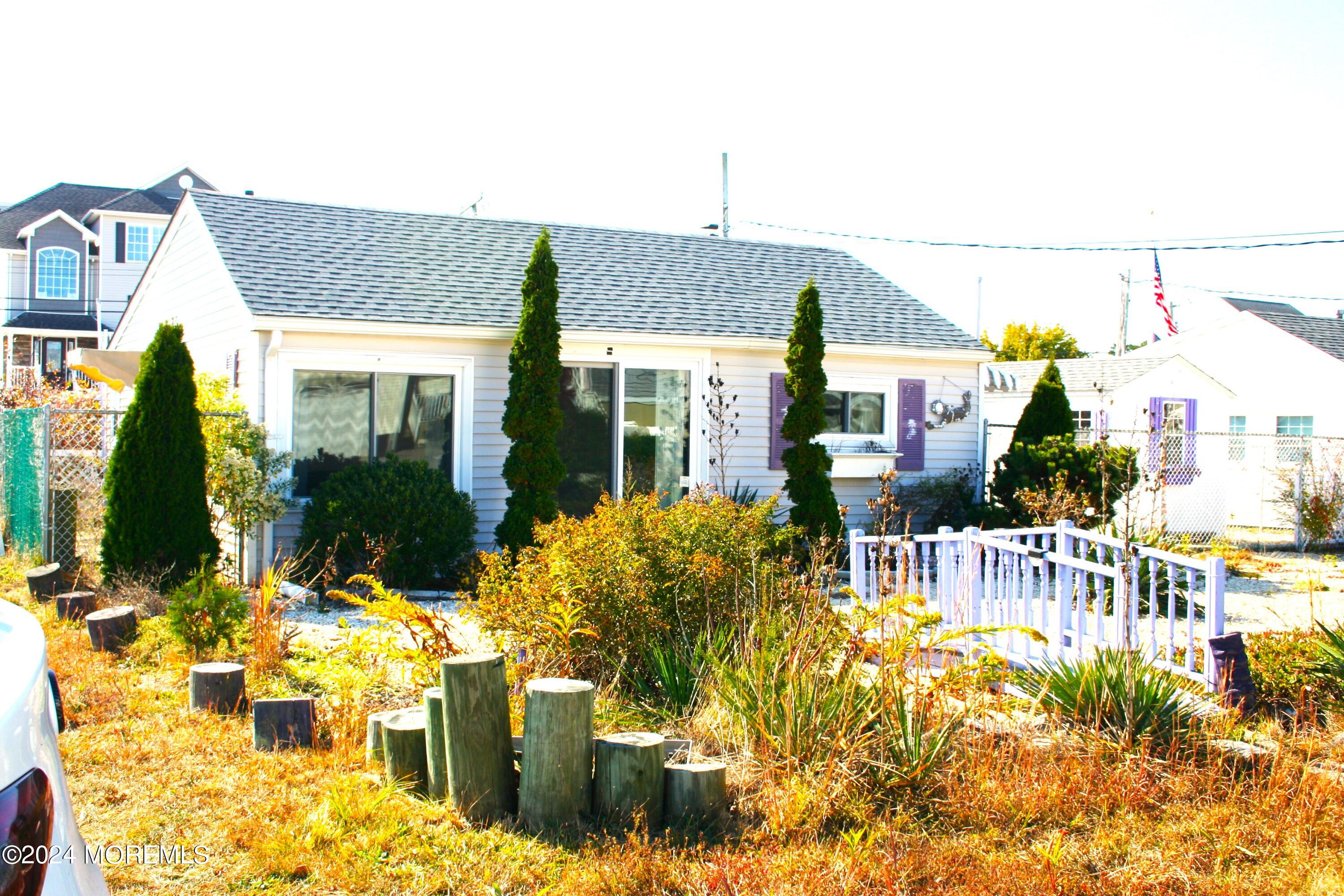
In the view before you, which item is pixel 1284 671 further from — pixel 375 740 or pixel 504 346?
pixel 504 346

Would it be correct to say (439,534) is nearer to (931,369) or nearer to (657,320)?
(657,320)

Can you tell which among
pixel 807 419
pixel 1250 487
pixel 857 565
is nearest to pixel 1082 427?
pixel 1250 487

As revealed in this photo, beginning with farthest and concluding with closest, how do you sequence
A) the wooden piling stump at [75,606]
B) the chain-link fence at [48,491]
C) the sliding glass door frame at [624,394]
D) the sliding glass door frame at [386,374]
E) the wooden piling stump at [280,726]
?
the sliding glass door frame at [624,394] → the sliding glass door frame at [386,374] → the chain-link fence at [48,491] → the wooden piling stump at [75,606] → the wooden piling stump at [280,726]

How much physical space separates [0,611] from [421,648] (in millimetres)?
3179

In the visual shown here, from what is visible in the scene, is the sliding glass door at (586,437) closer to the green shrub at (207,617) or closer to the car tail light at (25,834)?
the green shrub at (207,617)

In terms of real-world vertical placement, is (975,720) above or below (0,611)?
below

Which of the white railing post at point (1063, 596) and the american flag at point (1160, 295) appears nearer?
the white railing post at point (1063, 596)

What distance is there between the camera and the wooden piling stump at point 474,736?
407cm

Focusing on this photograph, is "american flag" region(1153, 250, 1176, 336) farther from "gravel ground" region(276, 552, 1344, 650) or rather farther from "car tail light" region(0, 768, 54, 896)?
"car tail light" region(0, 768, 54, 896)

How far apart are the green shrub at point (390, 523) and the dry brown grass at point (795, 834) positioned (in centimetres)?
475

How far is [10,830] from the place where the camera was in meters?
1.51

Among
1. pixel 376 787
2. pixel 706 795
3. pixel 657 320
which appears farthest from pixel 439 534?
pixel 706 795

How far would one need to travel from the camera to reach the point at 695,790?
402 centimetres

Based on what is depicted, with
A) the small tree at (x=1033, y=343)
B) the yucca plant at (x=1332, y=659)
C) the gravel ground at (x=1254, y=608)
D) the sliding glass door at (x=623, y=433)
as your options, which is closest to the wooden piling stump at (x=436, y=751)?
the gravel ground at (x=1254, y=608)
